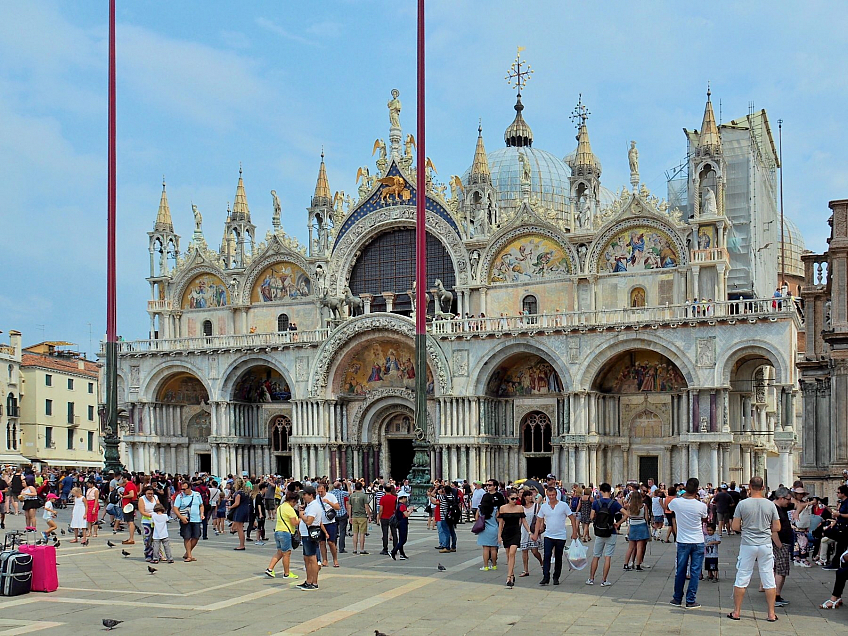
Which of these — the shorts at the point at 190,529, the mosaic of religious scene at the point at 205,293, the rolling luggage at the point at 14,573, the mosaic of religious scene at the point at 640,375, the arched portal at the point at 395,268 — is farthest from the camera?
the mosaic of religious scene at the point at 205,293

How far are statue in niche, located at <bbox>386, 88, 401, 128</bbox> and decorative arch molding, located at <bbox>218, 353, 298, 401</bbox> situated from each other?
501 inches

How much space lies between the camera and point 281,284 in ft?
172

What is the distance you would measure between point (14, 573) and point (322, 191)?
36.0 meters

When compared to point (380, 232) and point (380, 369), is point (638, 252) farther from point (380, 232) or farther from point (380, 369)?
point (380, 369)

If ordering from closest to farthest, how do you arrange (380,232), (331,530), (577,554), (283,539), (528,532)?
(577,554) → (283,539) → (528,532) → (331,530) → (380,232)

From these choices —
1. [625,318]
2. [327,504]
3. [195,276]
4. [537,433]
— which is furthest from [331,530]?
[195,276]

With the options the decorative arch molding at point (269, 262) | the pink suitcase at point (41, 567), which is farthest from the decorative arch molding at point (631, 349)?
the pink suitcase at point (41, 567)

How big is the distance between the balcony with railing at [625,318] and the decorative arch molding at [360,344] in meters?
1.01

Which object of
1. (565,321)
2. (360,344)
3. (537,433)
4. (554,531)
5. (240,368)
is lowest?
(554,531)

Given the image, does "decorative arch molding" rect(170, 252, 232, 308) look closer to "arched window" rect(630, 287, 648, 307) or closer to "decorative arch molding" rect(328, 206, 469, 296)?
"decorative arch molding" rect(328, 206, 469, 296)

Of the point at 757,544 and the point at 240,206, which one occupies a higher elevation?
the point at 240,206

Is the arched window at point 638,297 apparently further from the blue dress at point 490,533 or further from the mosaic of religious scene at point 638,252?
the blue dress at point 490,533

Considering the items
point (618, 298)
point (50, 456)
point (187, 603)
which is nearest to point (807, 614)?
point (187, 603)

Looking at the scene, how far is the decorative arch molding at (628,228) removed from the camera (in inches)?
1693
